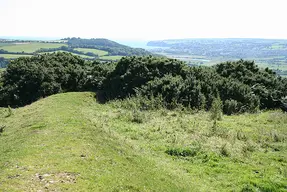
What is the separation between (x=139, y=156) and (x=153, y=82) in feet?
62.6

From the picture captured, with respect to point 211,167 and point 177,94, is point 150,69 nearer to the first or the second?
point 177,94

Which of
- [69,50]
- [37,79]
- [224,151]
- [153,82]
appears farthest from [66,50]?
[224,151]

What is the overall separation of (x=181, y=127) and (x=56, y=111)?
10047 millimetres

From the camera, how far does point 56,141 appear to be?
1341cm

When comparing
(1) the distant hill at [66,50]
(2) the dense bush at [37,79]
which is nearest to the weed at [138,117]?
(2) the dense bush at [37,79]

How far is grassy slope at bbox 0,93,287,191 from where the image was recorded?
936cm

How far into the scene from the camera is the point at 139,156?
12984 millimetres

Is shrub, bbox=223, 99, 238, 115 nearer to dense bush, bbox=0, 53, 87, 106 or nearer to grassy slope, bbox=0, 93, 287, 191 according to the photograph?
grassy slope, bbox=0, 93, 287, 191

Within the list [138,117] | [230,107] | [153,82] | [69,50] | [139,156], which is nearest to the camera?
[139,156]

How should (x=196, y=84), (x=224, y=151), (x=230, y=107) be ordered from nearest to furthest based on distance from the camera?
(x=224, y=151), (x=230, y=107), (x=196, y=84)

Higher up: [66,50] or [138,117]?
[66,50]

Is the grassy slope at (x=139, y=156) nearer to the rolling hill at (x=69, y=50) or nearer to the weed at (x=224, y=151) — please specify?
the weed at (x=224, y=151)

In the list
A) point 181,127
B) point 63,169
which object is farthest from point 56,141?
point 181,127

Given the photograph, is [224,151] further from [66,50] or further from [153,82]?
[66,50]
